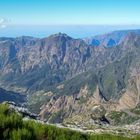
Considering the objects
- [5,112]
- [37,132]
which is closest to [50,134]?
[37,132]

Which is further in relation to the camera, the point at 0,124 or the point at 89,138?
the point at 89,138

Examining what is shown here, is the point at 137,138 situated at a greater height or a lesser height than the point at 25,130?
lesser

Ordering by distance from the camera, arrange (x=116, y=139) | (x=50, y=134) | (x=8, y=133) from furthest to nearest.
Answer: (x=116, y=139)
(x=50, y=134)
(x=8, y=133)

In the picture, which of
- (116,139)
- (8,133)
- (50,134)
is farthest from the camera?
(116,139)

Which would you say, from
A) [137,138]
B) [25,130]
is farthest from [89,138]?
[25,130]

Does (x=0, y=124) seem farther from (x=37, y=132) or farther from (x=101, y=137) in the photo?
(x=101, y=137)

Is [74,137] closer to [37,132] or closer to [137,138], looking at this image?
[37,132]

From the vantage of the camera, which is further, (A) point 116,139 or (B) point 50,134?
(A) point 116,139
